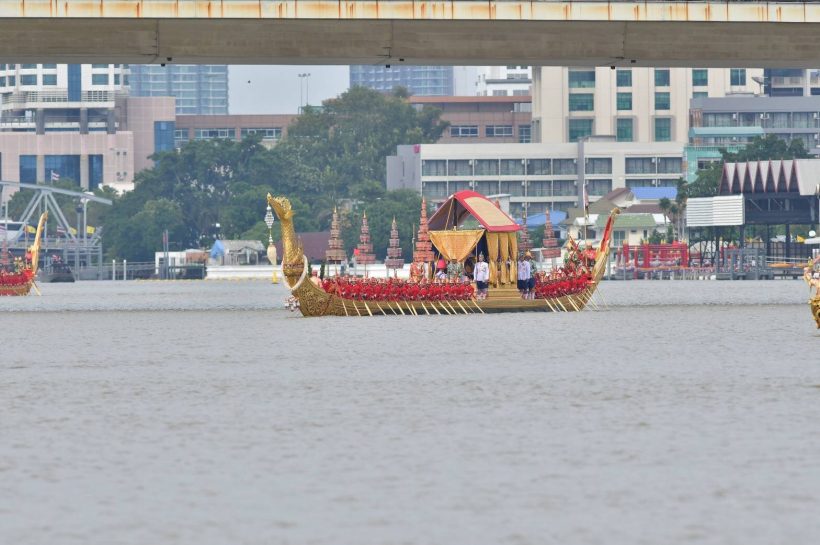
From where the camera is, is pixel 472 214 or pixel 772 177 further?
pixel 772 177

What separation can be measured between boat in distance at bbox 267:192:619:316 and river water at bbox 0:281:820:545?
528 inches

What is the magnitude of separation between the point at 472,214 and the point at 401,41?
7.23 metres

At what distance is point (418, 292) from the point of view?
219 ft

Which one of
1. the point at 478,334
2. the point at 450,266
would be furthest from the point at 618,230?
the point at 478,334

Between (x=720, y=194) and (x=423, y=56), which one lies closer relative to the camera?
(x=423, y=56)

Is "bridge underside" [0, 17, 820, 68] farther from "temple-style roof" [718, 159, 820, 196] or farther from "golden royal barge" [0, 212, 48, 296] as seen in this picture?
"temple-style roof" [718, 159, 820, 196]

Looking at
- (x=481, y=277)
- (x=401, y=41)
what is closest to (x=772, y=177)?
(x=481, y=277)

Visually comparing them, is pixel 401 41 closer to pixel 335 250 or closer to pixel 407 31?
pixel 407 31

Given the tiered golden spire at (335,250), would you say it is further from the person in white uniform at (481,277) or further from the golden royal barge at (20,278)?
the golden royal barge at (20,278)

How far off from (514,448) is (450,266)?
44103 mm

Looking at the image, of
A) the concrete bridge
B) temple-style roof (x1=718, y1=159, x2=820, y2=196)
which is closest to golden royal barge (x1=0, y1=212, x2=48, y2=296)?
the concrete bridge

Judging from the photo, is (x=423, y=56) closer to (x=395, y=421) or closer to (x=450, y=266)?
(x=450, y=266)

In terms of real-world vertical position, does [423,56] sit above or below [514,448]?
above

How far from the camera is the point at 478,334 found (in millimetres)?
53812
